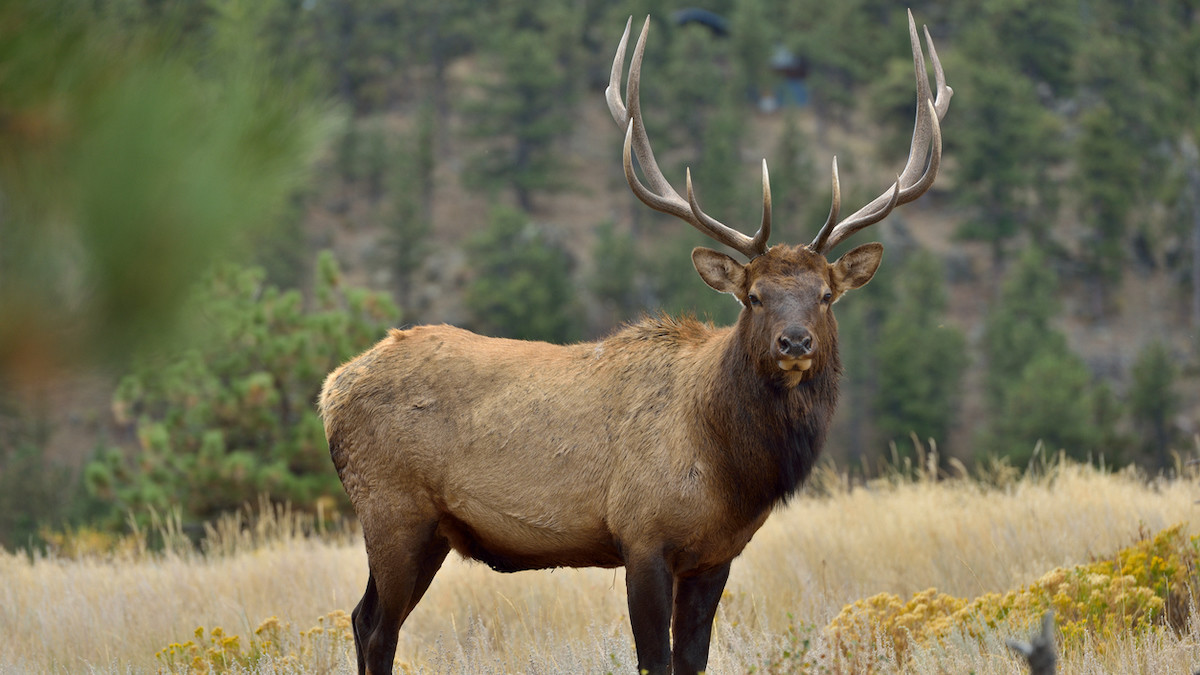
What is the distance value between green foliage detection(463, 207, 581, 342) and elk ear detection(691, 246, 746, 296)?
3698 cm

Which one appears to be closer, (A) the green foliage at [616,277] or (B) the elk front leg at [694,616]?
(B) the elk front leg at [694,616]

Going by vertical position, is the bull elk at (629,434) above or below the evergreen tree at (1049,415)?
above

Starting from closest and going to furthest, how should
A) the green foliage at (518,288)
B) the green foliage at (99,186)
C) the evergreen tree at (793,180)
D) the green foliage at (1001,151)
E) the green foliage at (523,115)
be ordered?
the green foliage at (99,186)
the green foliage at (518,288)
the evergreen tree at (793,180)
the green foliage at (1001,151)
the green foliage at (523,115)

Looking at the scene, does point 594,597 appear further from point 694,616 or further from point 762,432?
point 762,432

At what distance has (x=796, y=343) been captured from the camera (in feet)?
15.7

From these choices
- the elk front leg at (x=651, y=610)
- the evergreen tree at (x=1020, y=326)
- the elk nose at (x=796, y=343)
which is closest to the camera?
the elk nose at (x=796, y=343)

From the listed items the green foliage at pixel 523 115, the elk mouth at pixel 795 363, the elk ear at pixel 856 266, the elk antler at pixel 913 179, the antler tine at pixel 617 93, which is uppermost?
the green foliage at pixel 523 115

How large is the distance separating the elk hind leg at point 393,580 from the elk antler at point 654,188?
1.85m

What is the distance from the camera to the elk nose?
479 cm

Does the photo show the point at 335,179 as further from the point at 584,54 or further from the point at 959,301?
the point at 959,301

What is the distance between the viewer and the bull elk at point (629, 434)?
5.02m

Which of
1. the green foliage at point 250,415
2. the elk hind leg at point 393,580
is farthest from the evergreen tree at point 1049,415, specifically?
the elk hind leg at point 393,580

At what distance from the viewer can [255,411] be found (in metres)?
17.7

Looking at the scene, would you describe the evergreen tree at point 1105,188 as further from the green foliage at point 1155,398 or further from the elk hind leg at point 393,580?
the elk hind leg at point 393,580
